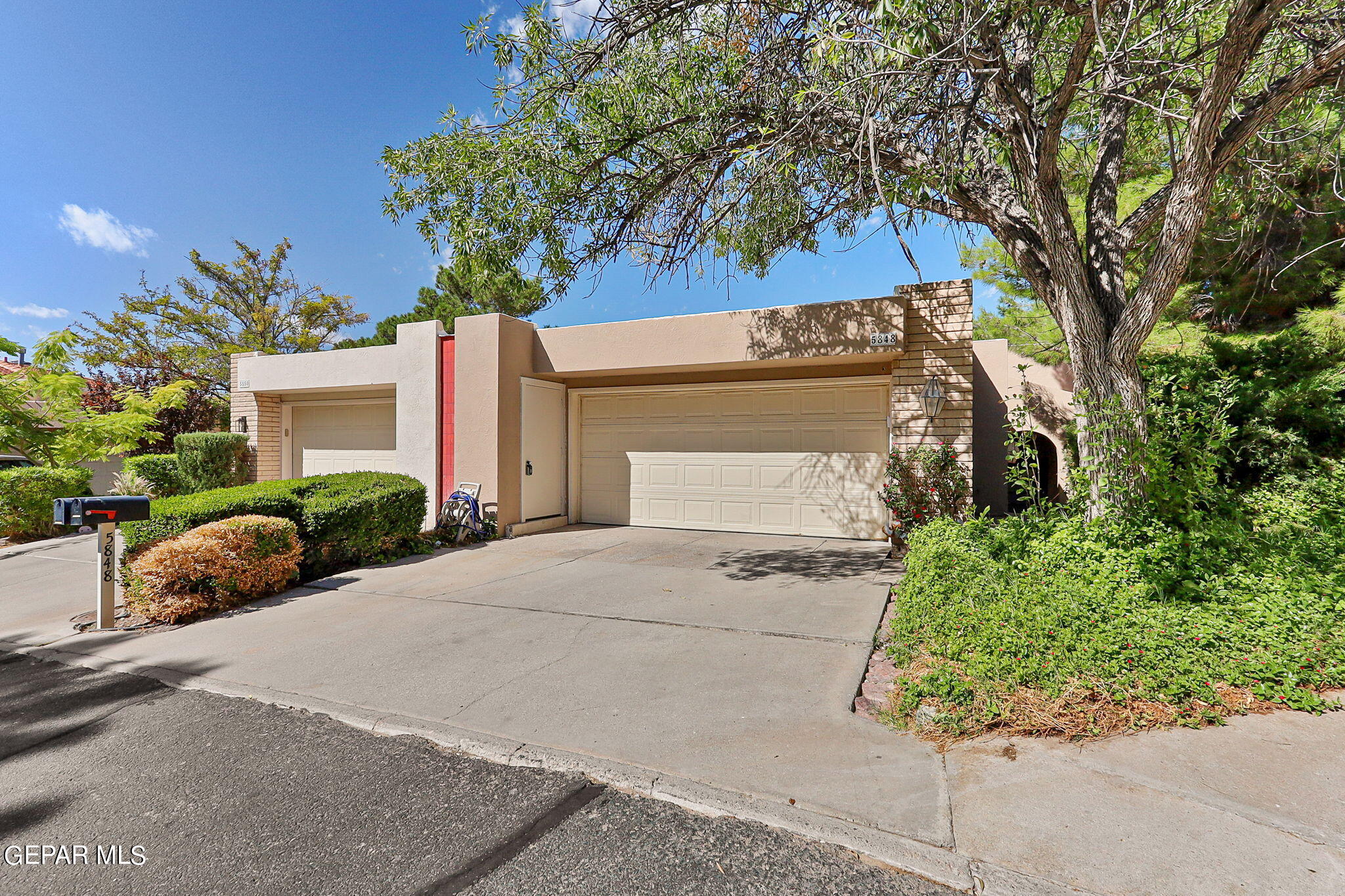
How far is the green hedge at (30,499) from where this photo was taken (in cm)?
961

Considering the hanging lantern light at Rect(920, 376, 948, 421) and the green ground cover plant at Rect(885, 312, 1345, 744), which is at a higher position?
the hanging lantern light at Rect(920, 376, 948, 421)

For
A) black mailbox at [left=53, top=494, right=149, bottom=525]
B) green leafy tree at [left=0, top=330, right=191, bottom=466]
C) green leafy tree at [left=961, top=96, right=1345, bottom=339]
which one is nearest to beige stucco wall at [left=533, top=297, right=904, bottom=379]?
green leafy tree at [left=961, top=96, right=1345, bottom=339]

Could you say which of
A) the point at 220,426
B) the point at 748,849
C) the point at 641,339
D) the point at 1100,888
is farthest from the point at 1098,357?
the point at 220,426

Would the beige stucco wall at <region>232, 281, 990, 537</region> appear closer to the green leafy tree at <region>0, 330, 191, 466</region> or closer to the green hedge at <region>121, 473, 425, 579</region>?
the green hedge at <region>121, 473, 425, 579</region>

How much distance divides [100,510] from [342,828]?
4.43 m

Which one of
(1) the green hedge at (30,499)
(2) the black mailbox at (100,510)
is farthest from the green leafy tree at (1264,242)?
(1) the green hedge at (30,499)

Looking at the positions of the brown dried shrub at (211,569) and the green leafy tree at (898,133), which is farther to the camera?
the brown dried shrub at (211,569)

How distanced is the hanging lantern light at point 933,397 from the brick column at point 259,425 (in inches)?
491

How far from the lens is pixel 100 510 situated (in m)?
4.95

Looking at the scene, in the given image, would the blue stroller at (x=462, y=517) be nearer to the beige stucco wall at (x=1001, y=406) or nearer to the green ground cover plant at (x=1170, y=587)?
the green ground cover plant at (x=1170, y=587)

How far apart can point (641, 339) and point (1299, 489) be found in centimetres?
763

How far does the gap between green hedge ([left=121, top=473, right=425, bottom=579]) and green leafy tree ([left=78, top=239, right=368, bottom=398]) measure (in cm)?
1354

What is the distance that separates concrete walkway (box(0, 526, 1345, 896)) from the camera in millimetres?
2098

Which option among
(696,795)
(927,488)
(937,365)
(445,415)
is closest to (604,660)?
(696,795)
